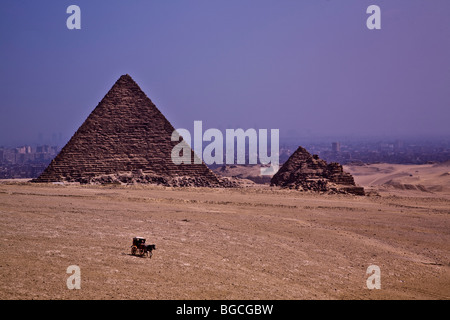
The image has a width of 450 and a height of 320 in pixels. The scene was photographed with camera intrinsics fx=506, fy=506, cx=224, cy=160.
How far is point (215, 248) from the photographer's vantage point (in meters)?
11.2

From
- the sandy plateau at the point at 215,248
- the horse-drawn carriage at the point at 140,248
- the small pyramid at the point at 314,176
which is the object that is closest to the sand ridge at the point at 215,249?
the sandy plateau at the point at 215,248

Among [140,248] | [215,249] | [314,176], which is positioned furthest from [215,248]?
[314,176]

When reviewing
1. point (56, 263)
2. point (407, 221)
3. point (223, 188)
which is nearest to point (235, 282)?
point (56, 263)

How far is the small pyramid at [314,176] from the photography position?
27969mm

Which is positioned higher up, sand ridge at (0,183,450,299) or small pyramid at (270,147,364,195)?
small pyramid at (270,147,364,195)

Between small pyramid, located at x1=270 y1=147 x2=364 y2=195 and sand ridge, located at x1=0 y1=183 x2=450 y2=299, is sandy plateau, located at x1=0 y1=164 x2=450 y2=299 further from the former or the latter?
small pyramid, located at x1=270 y1=147 x2=364 y2=195

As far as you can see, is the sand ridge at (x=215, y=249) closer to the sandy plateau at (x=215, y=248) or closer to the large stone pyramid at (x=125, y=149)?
the sandy plateau at (x=215, y=248)

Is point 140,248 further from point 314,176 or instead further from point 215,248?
point 314,176

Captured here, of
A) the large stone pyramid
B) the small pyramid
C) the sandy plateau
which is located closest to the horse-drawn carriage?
the sandy plateau

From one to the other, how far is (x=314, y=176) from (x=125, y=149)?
1083cm

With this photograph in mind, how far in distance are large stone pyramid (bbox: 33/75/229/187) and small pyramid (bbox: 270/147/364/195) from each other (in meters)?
4.38

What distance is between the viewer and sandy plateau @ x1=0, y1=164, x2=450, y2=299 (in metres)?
7.85
